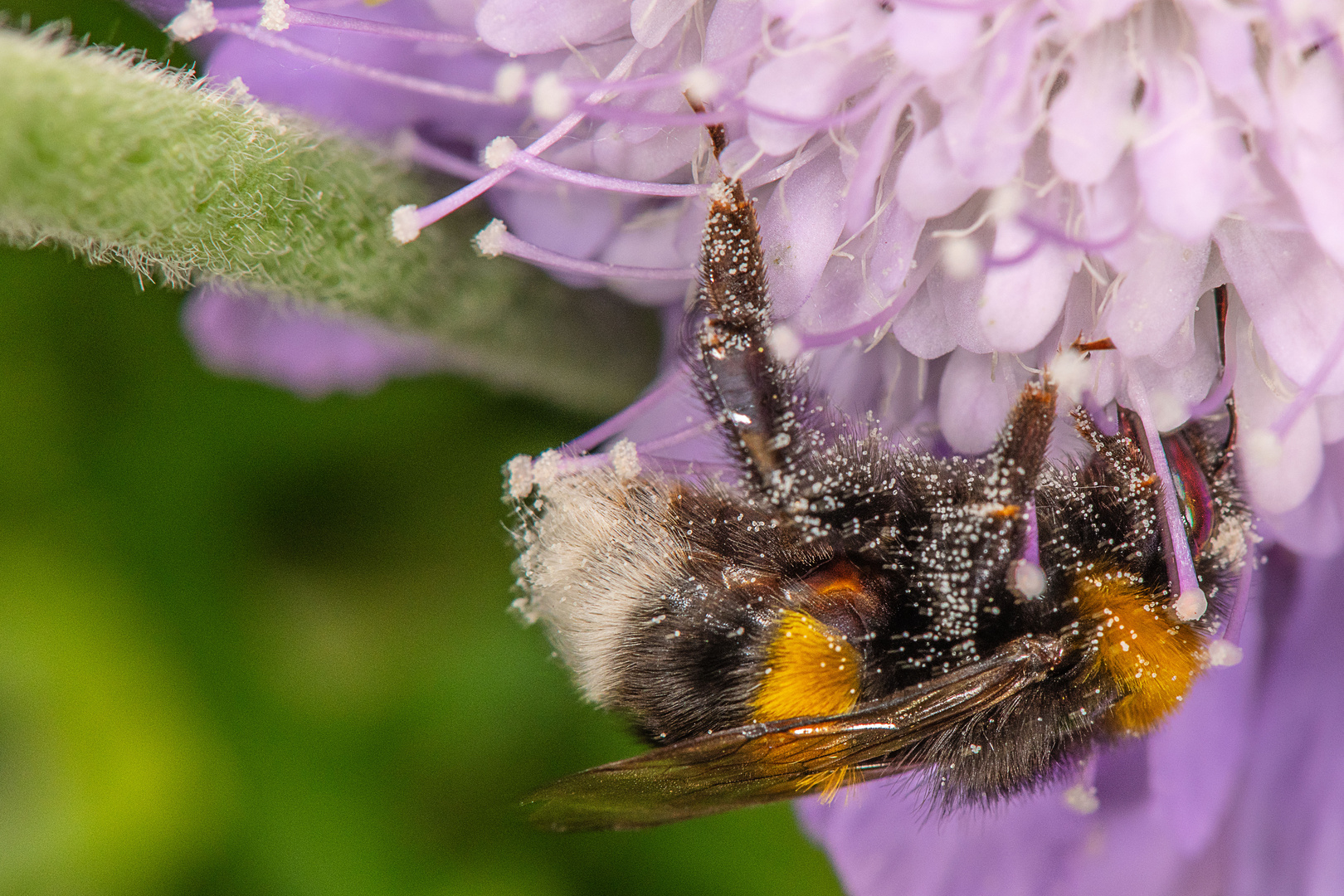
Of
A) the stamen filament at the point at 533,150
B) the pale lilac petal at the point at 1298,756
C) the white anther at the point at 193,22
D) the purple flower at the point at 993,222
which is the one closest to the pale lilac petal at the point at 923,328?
the purple flower at the point at 993,222

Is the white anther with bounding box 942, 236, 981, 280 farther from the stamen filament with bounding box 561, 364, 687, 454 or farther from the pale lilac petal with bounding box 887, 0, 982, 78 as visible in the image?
the stamen filament with bounding box 561, 364, 687, 454

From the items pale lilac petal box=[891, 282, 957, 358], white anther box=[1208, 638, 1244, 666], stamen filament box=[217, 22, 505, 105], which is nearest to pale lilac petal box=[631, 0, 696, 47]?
stamen filament box=[217, 22, 505, 105]

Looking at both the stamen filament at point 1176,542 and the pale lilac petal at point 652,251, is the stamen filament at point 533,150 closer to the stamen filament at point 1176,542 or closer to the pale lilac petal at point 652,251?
the pale lilac petal at point 652,251

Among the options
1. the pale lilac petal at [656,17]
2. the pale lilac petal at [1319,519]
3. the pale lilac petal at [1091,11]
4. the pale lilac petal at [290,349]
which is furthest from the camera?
the pale lilac petal at [290,349]

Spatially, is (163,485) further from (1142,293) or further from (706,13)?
(1142,293)

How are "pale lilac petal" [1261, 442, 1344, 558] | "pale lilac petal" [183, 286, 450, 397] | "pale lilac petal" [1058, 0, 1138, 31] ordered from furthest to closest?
"pale lilac petal" [183, 286, 450, 397] < "pale lilac petal" [1261, 442, 1344, 558] < "pale lilac petal" [1058, 0, 1138, 31]

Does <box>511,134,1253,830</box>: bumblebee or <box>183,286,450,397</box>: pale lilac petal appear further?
<box>183,286,450,397</box>: pale lilac petal

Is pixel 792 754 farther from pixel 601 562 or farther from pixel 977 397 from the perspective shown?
pixel 977 397

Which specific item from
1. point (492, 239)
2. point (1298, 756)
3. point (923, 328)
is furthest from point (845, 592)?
point (1298, 756)
